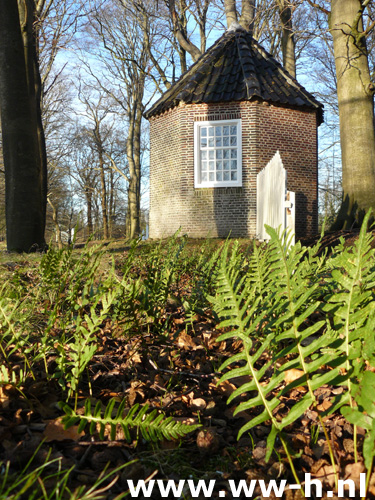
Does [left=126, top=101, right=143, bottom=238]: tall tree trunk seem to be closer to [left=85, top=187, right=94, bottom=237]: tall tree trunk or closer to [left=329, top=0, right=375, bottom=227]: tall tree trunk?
[left=85, top=187, right=94, bottom=237]: tall tree trunk

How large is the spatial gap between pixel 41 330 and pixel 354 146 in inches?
358

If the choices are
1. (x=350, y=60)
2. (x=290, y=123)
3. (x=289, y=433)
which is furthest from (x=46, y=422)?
(x=290, y=123)

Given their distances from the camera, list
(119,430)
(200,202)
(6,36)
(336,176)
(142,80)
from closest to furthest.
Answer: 1. (119,430)
2. (6,36)
3. (200,202)
4. (142,80)
5. (336,176)

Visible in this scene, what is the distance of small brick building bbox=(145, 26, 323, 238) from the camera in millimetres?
12695

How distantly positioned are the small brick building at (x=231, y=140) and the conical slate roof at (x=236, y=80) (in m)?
0.03

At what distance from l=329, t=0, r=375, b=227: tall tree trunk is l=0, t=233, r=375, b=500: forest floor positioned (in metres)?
8.15

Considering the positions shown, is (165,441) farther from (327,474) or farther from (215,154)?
(215,154)

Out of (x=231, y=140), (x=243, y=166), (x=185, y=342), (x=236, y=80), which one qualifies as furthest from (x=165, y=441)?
(x=236, y=80)

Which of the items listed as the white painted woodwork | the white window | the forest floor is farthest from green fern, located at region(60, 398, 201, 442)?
the white window

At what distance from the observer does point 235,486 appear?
112cm

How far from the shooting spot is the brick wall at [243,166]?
41.7 ft

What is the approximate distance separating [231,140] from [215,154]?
2.16 ft

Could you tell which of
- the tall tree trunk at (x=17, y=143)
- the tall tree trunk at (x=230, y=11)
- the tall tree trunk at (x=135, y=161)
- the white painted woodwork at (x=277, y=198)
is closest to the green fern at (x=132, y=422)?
the white painted woodwork at (x=277, y=198)

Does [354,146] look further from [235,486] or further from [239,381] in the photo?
[235,486]
